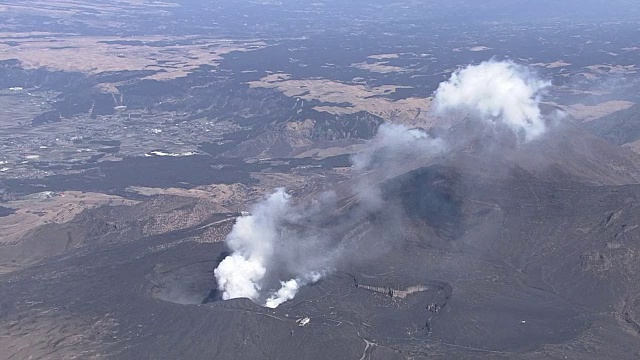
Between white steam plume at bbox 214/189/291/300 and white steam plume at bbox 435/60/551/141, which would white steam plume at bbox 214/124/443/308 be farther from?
white steam plume at bbox 435/60/551/141

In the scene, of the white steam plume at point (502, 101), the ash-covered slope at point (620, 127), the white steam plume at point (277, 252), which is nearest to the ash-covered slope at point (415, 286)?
the white steam plume at point (277, 252)

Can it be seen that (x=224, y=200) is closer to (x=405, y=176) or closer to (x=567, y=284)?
(x=405, y=176)

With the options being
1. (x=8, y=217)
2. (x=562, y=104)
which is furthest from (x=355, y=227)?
(x=562, y=104)

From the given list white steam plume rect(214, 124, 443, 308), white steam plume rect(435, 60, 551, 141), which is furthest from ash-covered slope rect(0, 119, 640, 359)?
white steam plume rect(435, 60, 551, 141)

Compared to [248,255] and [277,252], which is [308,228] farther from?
[248,255]

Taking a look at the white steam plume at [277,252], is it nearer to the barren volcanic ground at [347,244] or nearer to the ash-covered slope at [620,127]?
the barren volcanic ground at [347,244]

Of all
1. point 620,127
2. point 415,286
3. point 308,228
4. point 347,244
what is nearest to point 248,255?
point 308,228
